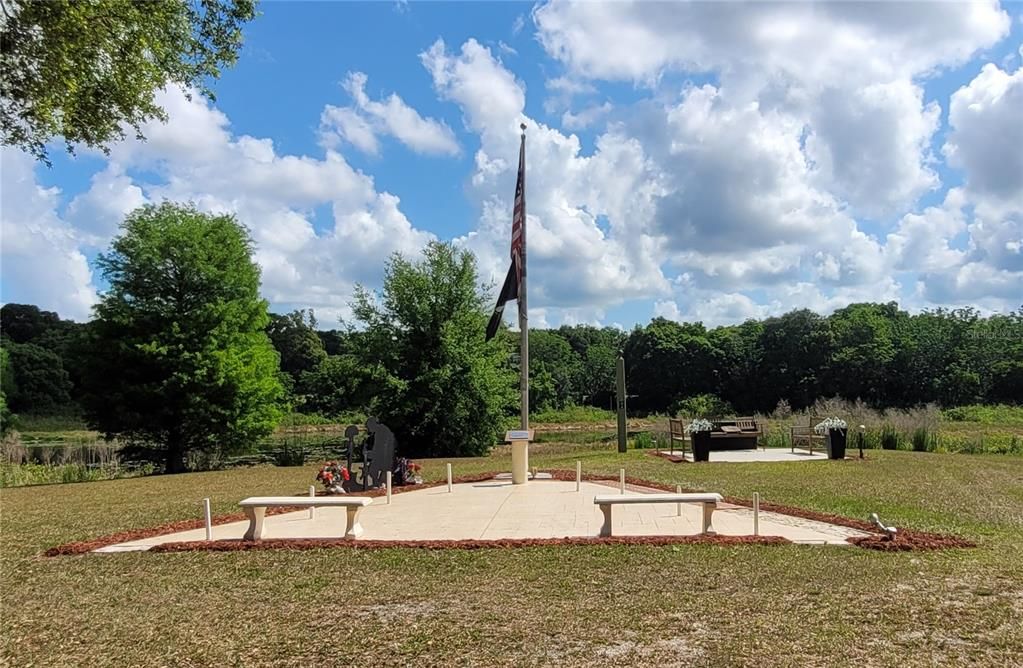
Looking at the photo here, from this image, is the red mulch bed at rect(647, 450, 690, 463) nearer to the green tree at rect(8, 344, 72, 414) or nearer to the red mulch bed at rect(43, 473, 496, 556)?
the red mulch bed at rect(43, 473, 496, 556)

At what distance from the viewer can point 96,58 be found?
6367mm

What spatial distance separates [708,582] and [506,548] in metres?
2.24

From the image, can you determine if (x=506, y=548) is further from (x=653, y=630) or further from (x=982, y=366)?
(x=982, y=366)

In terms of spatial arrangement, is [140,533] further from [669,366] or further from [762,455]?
[669,366]

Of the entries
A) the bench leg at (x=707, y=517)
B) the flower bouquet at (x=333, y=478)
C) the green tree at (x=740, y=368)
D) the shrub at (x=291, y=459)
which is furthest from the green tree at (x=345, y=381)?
the green tree at (x=740, y=368)

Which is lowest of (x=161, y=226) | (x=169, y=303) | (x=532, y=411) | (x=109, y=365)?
(x=532, y=411)

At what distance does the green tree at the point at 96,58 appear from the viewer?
5887mm

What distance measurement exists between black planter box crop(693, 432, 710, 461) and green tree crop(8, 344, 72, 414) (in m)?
47.2

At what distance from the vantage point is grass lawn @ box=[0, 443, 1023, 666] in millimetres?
4102

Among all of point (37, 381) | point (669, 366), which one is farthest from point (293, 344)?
point (669, 366)

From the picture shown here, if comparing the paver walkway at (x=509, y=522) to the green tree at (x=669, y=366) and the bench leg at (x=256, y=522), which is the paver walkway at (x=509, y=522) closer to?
the bench leg at (x=256, y=522)

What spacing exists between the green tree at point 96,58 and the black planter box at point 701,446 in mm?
13140

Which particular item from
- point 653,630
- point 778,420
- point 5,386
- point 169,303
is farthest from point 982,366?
point 5,386

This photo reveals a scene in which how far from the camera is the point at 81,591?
581 centimetres
